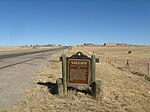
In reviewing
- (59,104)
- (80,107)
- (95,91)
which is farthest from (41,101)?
(95,91)

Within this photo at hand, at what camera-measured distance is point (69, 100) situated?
324 inches

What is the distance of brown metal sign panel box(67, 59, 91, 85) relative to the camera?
9.10m

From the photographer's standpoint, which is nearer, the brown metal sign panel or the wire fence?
the brown metal sign panel

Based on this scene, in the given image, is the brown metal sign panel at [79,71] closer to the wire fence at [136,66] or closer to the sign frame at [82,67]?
the sign frame at [82,67]

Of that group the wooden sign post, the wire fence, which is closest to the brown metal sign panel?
the wooden sign post

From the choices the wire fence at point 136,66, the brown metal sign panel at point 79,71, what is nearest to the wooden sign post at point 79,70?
the brown metal sign panel at point 79,71

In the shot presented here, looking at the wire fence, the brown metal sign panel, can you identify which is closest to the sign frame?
the brown metal sign panel

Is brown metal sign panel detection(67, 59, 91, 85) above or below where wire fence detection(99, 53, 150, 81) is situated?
above

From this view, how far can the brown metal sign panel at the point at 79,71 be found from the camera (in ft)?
29.9

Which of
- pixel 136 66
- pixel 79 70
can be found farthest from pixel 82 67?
pixel 136 66

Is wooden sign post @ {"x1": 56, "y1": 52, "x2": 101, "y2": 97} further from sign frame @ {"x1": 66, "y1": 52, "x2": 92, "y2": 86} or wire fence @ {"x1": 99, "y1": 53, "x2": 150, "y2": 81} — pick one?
wire fence @ {"x1": 99, "y1": 53, "x2": 150, "y2": 81}

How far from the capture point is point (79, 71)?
9148 millimetres

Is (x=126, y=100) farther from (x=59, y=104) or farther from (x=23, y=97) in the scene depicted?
(x=23, y=97)

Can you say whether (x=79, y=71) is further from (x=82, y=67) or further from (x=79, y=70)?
(x=82, y=67)
